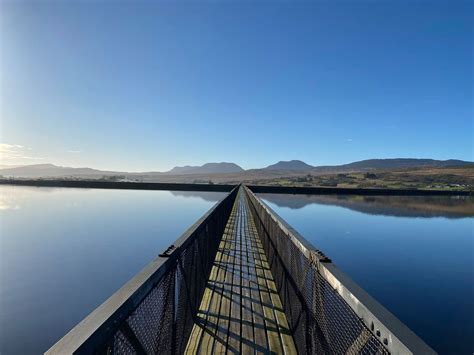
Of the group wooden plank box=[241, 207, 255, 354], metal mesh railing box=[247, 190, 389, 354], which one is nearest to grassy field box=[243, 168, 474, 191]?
wooden plank box=[241, 207, 255, 354]

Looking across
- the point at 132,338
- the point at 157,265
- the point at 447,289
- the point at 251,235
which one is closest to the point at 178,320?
the point at 157,265

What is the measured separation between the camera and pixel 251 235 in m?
14.0

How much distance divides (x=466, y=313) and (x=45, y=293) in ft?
47.6

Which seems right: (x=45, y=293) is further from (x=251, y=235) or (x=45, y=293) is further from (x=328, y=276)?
(x=328, y=276)

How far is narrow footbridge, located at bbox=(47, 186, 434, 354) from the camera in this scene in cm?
173

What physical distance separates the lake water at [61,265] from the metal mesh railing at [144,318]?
265 centimetres

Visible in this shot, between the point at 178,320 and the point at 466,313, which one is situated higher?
the point at 178,320

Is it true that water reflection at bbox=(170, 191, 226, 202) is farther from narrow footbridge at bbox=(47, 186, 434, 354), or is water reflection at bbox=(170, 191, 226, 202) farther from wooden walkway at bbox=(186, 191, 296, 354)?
narrow footbridge at bbox=(47, 186, 434, 354)

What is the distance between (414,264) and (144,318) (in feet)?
57.1

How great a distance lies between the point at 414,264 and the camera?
16547 millimetres

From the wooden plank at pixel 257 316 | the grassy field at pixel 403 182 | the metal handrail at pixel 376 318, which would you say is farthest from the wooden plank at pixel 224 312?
the grassy field at pixel 403 182

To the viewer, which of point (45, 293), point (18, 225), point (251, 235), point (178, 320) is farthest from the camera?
point (18, 225)

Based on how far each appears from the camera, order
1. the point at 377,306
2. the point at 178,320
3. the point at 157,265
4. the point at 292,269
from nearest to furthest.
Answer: the point at 377,306 → the point at 157,265 → the point at 178,320 → the point at 292,269

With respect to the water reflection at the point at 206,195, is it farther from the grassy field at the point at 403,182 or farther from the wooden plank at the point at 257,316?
the wooden plank at the point at 257,316
